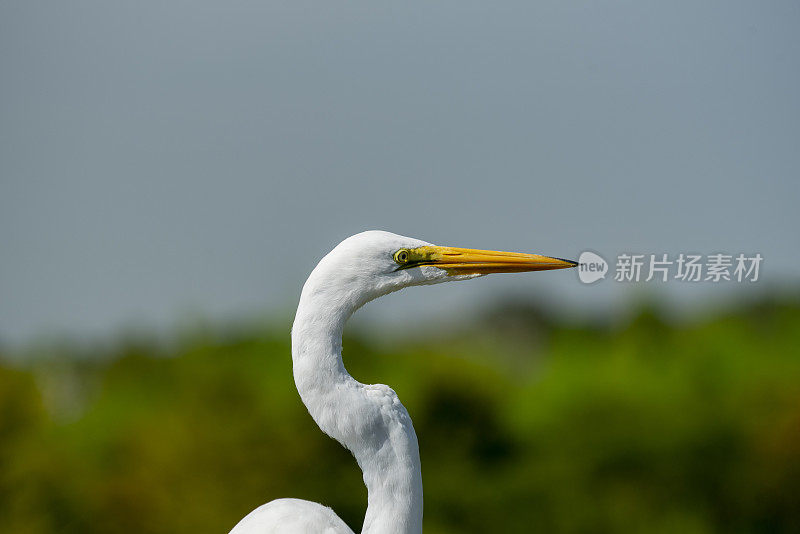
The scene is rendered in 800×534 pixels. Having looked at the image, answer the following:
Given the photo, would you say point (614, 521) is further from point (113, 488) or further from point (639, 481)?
point (113, 488)

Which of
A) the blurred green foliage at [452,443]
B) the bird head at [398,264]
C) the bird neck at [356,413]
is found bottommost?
the blurred green foliage at [452,443]

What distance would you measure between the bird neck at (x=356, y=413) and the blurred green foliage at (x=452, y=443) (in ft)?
8.27

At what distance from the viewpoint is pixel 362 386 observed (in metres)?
1.51

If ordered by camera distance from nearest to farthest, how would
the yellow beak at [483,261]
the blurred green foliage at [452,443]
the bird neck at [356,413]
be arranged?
the bird neck at [356,413] < the yellow beak at [483,261] < the blurred green foliage at [452,443]

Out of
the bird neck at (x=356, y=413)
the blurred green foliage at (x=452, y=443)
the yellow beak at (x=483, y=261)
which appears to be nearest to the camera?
the bird neck at (x=356, y=413)

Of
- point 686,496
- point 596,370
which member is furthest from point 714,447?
point 596,370

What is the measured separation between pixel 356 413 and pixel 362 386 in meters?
0.07

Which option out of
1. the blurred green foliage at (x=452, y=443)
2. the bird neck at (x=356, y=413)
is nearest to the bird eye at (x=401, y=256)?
the bird neck at (x=356, y=413)

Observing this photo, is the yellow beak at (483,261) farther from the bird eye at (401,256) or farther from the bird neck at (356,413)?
the bird neck at (356,413)

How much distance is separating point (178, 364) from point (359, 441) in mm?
3091

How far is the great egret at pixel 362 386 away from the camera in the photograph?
1.46m

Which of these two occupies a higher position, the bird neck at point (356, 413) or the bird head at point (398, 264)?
the bird head at point (398, 264)

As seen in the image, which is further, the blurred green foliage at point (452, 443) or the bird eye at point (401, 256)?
the blurred green foliage at point (452, 443)

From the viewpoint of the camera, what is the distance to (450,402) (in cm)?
427
